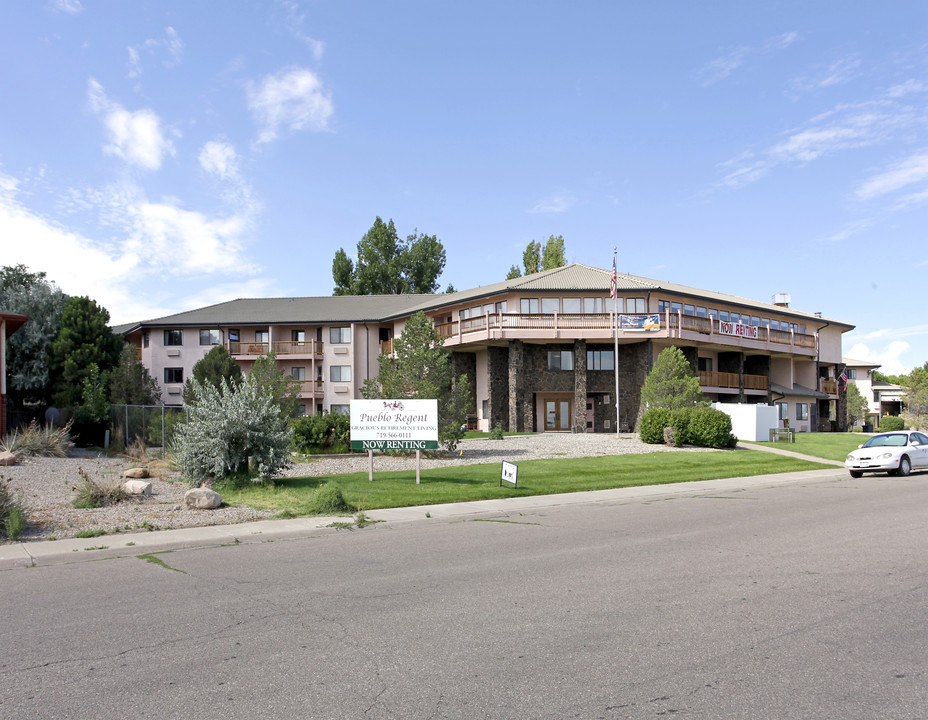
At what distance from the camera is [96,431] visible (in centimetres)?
3300

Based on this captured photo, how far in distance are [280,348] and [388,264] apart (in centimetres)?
2478

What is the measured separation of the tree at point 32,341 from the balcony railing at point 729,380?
3799 cm

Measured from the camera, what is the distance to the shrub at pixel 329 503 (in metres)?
13.8

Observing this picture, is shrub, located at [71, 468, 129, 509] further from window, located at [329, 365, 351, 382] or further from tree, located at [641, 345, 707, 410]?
window, located at [329, 365, 351, 382]

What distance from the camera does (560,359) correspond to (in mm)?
45000

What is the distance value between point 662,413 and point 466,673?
90.6 ft

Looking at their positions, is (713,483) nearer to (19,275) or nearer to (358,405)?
(358,405)

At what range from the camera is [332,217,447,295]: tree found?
3031 inches

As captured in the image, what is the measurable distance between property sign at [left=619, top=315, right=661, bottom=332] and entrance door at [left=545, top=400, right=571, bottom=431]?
5.99 meters

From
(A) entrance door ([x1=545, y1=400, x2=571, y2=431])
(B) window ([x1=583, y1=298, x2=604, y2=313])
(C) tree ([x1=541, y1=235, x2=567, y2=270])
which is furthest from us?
(C) tree ([x1=541, y1=235, x2=567, y2=270])

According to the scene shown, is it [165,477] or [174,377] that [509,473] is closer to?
[165,477]

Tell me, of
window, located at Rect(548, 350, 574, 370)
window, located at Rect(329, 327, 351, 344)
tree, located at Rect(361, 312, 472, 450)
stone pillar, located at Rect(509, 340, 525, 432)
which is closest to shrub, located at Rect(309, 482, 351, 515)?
tree, located at Rect(361, 312, 472, 450)

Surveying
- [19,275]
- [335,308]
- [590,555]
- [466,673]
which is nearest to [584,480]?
[590,555]

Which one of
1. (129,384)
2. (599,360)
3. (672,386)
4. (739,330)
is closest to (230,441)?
(672,386)
